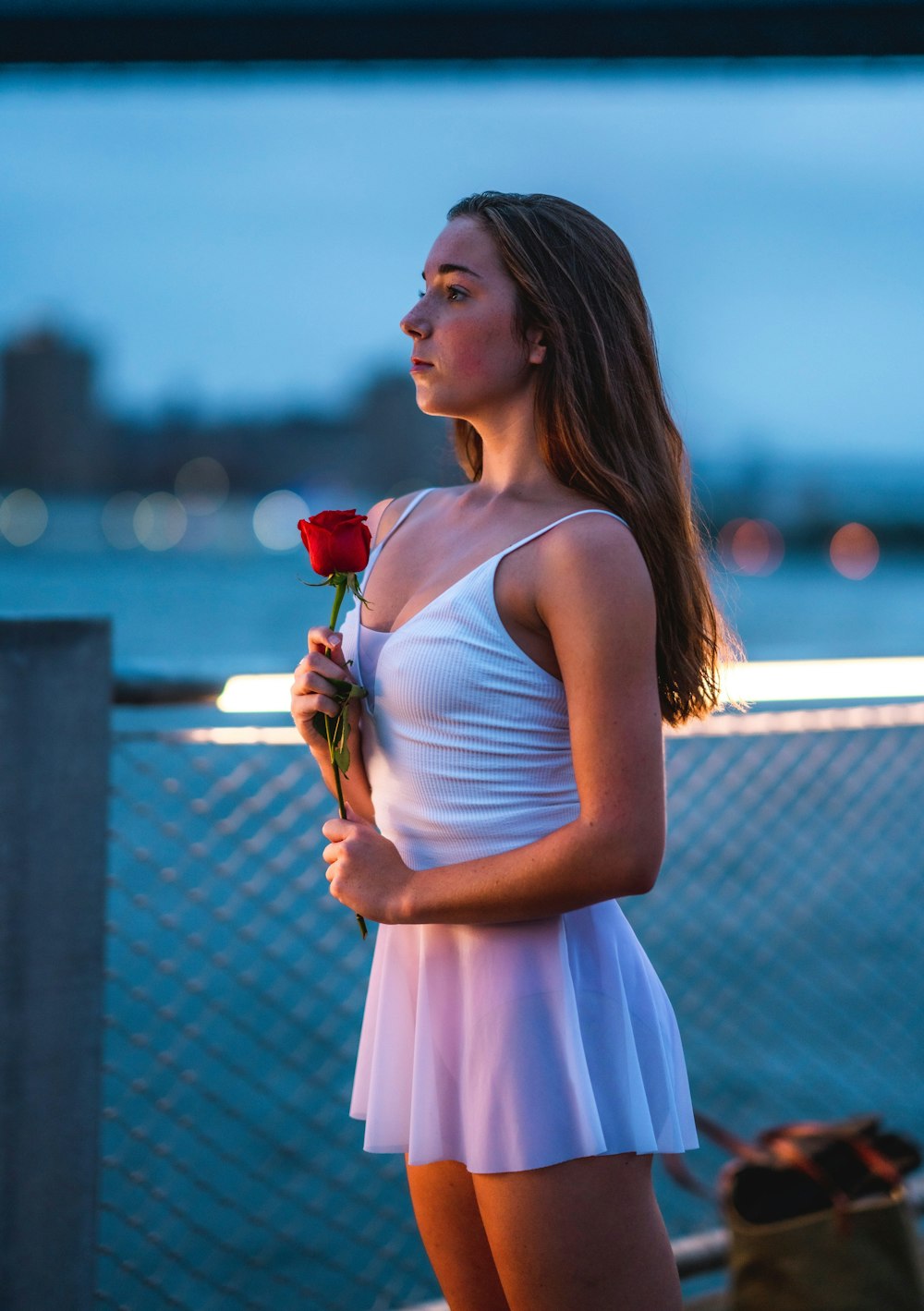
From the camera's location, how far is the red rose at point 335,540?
56.5 inches

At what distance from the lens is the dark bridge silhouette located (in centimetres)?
215

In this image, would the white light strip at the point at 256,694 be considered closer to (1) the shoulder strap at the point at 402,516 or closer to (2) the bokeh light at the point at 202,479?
(1) the shoulder strap at the point at 402,516

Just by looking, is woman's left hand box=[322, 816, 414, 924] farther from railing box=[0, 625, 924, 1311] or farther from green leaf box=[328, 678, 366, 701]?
railing box=[0, 625, 924, 1311]

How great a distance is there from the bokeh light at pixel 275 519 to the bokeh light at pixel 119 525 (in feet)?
28.4

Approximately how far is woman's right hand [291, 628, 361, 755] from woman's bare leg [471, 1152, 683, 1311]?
559 mm

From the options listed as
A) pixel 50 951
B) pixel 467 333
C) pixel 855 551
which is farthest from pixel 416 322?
pixel 855 551

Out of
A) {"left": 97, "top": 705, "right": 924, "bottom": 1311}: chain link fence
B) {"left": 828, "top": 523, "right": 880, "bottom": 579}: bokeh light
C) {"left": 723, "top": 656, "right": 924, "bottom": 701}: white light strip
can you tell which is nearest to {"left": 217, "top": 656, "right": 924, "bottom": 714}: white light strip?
{"left": 723, "top": 656, "right": 924, "bottom": 701}: white light strip

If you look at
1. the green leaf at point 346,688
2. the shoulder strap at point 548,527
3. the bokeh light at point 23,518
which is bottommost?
the green leaf at point 346,688

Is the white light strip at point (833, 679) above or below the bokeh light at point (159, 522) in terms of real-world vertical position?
below

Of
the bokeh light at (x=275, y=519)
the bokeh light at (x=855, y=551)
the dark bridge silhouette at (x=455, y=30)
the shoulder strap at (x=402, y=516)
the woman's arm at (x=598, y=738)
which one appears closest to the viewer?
the woman's arm at (x=598, y=738)

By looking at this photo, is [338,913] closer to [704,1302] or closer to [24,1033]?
[704,1302]

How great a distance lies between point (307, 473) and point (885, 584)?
67005mm

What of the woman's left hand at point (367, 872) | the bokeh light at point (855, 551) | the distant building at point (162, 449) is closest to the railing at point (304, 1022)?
the woman's left hand at point (367, 872)

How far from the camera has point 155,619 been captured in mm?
54469
